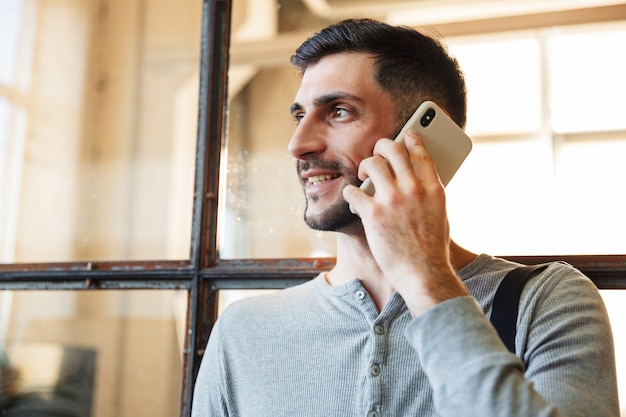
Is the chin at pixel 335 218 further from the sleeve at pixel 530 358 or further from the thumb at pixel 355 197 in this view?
the sleeve at pixel 530 358

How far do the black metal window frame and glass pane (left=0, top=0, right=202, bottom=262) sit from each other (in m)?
0.04

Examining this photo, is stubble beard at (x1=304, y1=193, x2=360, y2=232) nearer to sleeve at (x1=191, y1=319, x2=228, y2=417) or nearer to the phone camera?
the phone camera

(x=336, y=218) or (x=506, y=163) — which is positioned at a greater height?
(x=506, y=163)

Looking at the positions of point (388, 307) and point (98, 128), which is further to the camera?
point (98, 128)

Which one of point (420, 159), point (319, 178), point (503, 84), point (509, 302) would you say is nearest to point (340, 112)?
point (319, 178)

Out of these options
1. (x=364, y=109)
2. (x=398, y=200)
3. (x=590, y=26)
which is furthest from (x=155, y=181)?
(x=590, y=26)

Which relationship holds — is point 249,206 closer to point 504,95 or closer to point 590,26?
point 504,95

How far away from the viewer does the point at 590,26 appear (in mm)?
1262

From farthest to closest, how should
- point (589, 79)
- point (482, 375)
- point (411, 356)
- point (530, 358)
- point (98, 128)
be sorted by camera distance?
point (98, 128), point (589, 79), point (411, 356), point (530, 358), point (482, 375)

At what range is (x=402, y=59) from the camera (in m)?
1.24

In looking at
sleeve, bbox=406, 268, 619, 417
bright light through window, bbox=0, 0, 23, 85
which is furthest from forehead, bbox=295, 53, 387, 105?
bright light through window, bbox=0, 0, 23, 85

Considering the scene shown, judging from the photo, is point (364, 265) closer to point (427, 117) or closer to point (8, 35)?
point (427, 117)

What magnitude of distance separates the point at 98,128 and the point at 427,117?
3.04 feet

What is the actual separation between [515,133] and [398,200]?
481mm
